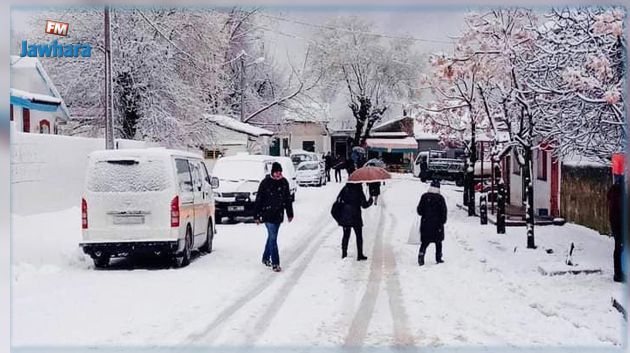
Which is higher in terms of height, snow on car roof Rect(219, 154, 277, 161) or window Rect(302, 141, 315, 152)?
window Rect(302, 141, 315, 152)

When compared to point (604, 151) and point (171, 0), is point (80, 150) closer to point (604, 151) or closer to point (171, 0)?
point (171, 0)

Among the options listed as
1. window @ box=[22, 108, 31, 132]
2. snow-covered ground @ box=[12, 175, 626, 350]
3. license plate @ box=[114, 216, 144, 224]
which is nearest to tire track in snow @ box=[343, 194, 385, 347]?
snow-covered ground @ box=[12, 175, 626, 350]

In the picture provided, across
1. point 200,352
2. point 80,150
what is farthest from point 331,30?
point 80,150

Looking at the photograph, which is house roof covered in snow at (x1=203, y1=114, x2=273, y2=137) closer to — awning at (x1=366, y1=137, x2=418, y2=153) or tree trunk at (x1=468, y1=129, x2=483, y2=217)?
awning at (x1=366, y1=137, x2=418, y2=153)

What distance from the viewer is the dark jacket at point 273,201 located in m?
11.5

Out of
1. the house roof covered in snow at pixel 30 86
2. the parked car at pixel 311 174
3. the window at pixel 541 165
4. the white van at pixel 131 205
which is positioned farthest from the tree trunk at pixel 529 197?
the house roof covered in snow at pixel 30 86

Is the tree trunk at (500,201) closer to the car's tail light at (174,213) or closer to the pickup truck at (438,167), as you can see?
the pickup truck at (438,167)

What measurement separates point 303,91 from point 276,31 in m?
1.55

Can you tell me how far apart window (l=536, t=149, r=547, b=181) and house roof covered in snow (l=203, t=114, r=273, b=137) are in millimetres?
6108

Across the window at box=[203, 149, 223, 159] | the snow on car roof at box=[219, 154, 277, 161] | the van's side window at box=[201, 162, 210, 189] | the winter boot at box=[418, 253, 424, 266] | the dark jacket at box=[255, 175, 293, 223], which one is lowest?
the winter boot at box=[418, 253, 424, 266]

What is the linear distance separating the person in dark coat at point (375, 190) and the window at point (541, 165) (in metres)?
5.10

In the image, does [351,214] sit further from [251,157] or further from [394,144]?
[394,144]

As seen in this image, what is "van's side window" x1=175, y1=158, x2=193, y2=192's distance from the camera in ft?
38.9

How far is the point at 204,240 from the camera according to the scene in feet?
43.8
